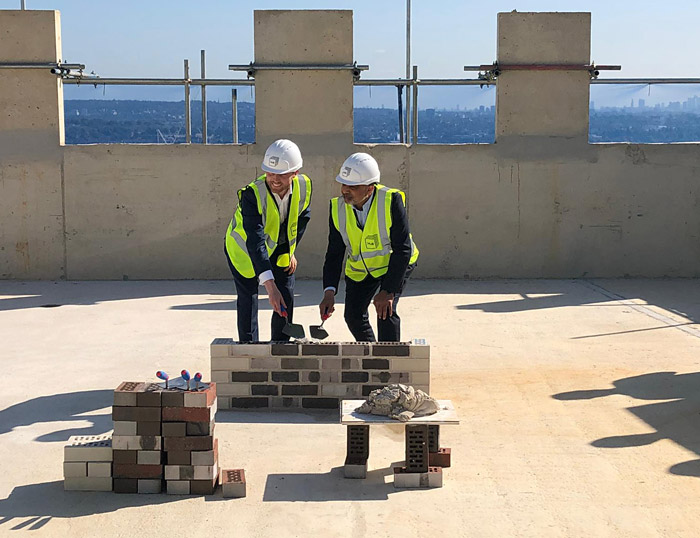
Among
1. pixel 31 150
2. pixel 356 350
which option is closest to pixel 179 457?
pixel 356 350

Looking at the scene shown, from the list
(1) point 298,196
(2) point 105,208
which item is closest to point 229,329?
(1) point 298,196

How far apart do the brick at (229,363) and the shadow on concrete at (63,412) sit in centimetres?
74

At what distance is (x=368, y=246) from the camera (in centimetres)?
730

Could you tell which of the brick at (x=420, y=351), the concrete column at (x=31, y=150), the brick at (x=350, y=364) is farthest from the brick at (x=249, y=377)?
the concrete column at (x=31, y=150)

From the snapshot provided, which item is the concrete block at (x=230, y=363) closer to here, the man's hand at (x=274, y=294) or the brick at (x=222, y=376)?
the brick at (x=222, y=376)

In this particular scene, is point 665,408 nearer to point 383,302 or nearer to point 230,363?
point 383,302

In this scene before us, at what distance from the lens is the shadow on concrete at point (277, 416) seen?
22.4 ft

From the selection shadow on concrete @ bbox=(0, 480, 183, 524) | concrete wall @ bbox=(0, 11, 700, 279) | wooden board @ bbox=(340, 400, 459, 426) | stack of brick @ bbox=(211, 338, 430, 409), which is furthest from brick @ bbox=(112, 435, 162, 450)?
concrete wall @ bbox=(0, 11, 700, 279)

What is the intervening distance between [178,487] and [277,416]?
1.63 m

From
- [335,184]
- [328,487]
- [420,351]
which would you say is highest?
[335,184]

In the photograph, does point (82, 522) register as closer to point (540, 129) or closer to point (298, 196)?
point (298, 196)

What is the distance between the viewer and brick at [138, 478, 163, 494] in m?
5.41

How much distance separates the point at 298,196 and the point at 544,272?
6.12 meters

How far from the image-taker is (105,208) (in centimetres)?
1277
